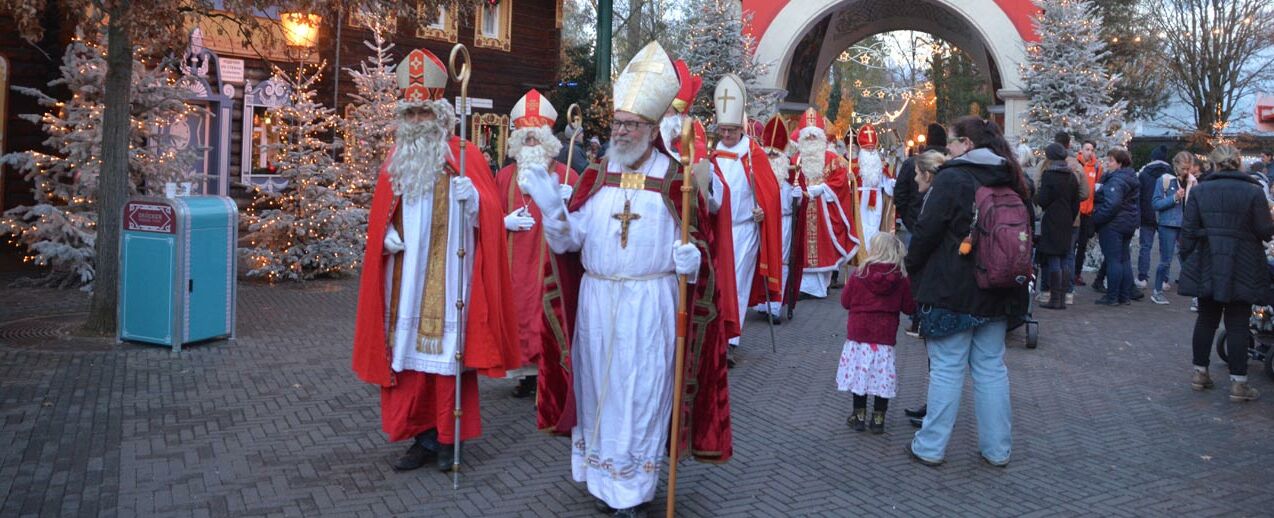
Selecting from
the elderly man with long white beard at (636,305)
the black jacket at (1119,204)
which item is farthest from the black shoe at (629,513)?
the black jacket at (1119,204)

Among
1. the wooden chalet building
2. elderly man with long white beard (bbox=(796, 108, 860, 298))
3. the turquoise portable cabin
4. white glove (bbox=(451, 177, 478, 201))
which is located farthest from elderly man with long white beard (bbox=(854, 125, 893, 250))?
white glove (bbox=(451, 177, 478, 201))

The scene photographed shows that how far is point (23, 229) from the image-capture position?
11.9 metres

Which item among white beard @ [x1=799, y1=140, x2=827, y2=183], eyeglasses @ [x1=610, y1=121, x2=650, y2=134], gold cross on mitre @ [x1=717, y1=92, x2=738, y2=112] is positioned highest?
gold cross on mitre @ [x1=717, y1=92, x2=738, y2=112]

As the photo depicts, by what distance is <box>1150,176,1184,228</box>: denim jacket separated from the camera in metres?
13.3

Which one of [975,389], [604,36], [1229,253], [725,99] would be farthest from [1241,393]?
[604,36]

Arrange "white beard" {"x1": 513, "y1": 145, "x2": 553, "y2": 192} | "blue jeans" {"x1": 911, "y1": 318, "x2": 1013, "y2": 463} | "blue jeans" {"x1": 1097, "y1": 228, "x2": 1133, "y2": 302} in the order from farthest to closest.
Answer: "blue jeans" {"x1": 1097, "y1": 228, "x2": 1133, "y2": 302} < "white beard" {"x1": 513, "y1": 145, "x2": 553, "y2": 192} < "blue jeans" {"x1": 911, "y1": 318, "x2": 1013, "y2": 463}

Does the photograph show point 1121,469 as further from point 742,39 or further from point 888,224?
point 742,39

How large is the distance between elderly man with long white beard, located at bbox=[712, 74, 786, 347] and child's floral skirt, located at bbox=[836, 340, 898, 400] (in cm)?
240

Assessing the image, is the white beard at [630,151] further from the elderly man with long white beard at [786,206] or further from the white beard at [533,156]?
the elderly man with long white beard at [786,206]

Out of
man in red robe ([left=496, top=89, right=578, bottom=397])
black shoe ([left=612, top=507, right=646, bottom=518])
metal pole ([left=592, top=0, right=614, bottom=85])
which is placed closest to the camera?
black shoe ([left=612, top=507, right=646, bottom=518])

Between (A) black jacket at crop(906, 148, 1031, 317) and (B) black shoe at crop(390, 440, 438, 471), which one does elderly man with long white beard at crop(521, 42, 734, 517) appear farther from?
(A) black jacket at crop(906, 148, 1031, 317)

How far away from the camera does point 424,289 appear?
5691 mm

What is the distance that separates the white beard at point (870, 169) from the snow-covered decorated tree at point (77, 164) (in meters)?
8.97

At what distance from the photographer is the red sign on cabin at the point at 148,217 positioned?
859 cm
